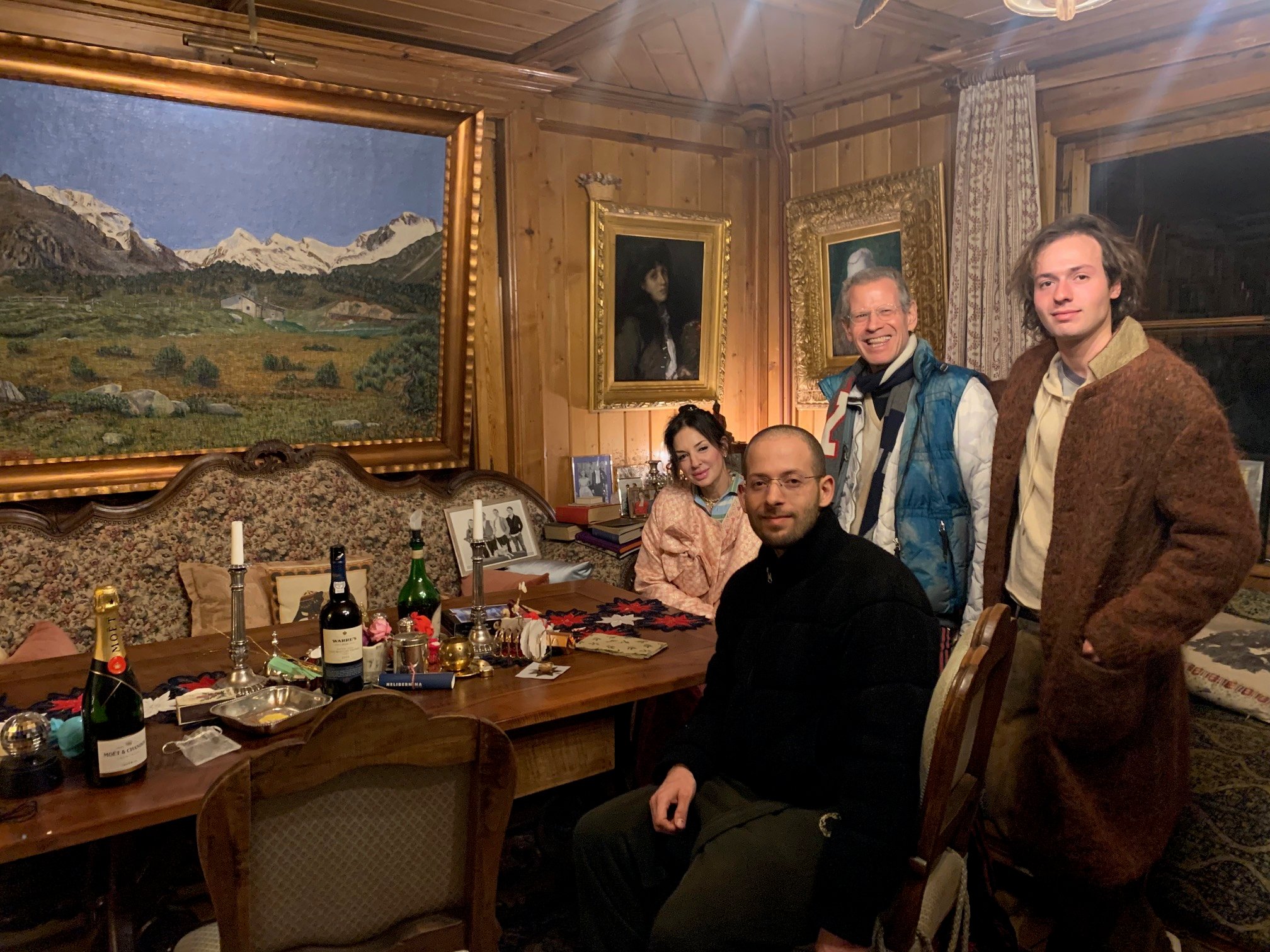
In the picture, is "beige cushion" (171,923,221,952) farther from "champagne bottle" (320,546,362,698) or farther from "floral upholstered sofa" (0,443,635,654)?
"floral upholstered sofa" (0,443,635,654)

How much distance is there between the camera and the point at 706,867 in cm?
183

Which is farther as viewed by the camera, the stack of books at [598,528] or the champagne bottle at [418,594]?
the stack of books at [598,528]

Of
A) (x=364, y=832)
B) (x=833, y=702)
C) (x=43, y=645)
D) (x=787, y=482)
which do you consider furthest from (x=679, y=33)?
(x=364, y=832)

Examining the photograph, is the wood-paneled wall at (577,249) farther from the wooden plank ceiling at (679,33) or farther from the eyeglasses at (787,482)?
the eyeglasses at (787,482)

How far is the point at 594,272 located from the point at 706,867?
3.58 m

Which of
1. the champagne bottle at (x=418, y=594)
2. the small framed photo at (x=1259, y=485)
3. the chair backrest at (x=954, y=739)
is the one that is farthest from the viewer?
the small framed photo at (x=1259, y=485)

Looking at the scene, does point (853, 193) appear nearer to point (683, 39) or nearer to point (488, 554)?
point (683, 39)

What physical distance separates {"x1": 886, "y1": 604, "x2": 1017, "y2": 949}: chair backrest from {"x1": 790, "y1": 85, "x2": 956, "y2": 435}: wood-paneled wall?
3210 millimetres

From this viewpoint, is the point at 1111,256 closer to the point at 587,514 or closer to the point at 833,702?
the point at 833,702

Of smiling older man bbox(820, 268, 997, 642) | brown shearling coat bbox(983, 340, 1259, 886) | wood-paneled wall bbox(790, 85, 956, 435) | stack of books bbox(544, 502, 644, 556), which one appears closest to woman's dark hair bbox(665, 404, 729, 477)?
smiling older man bbox(820, 268, 997, 642)

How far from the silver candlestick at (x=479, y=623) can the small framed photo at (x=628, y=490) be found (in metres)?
2.11

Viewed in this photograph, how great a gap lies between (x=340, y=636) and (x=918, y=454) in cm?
159

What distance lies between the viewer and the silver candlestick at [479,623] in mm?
2561

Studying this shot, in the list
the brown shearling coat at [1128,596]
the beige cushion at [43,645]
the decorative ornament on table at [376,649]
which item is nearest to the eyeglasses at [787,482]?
the brown shearling coat at [1128,596]
